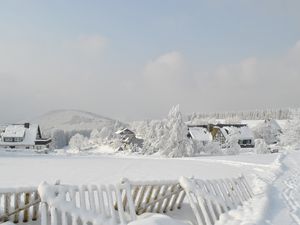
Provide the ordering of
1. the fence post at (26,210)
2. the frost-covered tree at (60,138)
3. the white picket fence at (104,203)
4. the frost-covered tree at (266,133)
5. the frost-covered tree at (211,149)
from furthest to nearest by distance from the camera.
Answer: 1. the frost-covered tree at (60,138)
2. the frost-covered tree at (266,133)
3. the frost-covered tree at (211,149)
4. the fence post at (26,210)
5. the white picket fence at (104,203)

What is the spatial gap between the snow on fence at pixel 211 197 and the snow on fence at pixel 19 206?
11.4ft

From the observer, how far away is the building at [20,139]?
72306 mm

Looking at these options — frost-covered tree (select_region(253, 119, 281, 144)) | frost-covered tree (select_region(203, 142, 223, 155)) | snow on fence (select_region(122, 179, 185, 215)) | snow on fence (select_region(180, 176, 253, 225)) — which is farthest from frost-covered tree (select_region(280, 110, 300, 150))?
snow on fence (select_region(122, 179, 185, 215))

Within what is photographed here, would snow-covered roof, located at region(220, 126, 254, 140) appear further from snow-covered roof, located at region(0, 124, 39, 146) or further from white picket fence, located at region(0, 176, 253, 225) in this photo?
white picket fence, located at region(0, 176, 253, 225)

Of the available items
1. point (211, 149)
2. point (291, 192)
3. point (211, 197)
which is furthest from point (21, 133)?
point (211, 197)

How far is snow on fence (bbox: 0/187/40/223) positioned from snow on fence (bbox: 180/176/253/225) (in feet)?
11.4

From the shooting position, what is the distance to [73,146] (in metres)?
125

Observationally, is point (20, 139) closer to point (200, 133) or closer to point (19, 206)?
point (200, 133)

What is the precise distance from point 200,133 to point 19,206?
7305 cm

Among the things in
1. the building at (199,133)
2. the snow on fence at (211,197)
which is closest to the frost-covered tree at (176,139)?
the building at (199,133)

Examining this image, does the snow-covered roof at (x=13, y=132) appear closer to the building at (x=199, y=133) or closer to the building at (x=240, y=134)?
the building at (x=199, y=133)

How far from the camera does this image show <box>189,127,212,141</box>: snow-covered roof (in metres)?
77.5

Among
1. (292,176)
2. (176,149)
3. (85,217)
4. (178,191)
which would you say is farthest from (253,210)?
(176,149)

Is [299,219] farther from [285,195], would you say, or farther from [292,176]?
[292,176]
